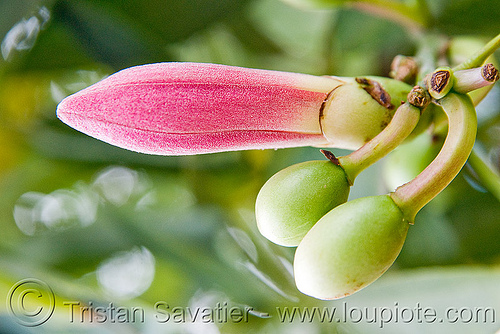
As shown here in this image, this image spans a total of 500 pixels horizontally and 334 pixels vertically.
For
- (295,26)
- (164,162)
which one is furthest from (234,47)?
(164,162)

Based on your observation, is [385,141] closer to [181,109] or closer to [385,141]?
[385,141]

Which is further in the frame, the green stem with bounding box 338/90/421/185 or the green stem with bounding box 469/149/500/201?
the green stem with bounding box 469/149/500/201

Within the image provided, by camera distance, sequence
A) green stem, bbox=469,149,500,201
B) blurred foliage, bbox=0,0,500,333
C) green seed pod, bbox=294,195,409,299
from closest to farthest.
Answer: green seed pod, bbox=294,195,409,299 < green stem, bbox=469,149,500,201 < blurred foliage, bbox=0,0,500,333

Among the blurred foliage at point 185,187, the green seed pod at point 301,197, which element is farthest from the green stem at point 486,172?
the green seed pod at point 301,197

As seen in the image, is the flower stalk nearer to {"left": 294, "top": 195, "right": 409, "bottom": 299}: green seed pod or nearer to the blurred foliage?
{"left": 294, "top": 195, "right": 409, "bottom": 299}: green seed pod

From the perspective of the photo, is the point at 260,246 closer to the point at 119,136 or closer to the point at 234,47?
the point at 234,47

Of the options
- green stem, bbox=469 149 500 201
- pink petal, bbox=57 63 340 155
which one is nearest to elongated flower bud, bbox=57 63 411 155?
pink petal, bbox=57 63 340 155

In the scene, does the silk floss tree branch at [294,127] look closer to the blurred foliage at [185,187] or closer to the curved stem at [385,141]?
the curved stem at [385,141]

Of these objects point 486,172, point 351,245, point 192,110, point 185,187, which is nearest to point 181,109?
point 192,110
